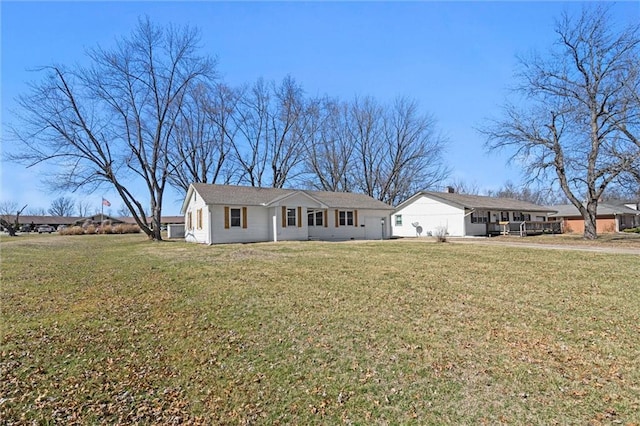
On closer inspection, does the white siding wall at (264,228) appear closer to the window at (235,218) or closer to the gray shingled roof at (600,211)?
the window at (235,218)

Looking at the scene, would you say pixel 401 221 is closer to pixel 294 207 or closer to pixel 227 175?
pixel 294 207

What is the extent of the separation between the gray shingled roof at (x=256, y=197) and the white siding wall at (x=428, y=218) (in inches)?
152

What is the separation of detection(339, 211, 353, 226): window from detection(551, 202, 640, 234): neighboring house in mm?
24771

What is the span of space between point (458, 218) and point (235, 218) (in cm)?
1795

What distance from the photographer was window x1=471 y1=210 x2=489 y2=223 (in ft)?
99.6

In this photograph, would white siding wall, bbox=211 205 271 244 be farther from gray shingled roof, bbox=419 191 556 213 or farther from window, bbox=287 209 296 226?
gray shingled roof, bbox=419 191 556 213

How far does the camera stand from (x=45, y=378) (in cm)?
446

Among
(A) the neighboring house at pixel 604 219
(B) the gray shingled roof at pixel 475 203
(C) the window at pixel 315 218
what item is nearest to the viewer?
(C) the window at pixel 315 218

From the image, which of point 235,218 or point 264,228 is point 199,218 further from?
point 264,228

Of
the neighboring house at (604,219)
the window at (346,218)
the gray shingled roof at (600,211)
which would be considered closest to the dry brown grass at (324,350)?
the window at (346,218)

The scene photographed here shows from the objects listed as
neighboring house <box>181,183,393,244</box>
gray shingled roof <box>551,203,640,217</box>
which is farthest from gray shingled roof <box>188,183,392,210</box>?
gray shingled roof <box>551,203,640,217</box>

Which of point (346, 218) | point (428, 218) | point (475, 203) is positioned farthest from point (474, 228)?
point (346, 218)

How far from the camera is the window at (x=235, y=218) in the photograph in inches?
877

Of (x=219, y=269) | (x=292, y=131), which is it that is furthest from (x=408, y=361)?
(x=292, y=131)
